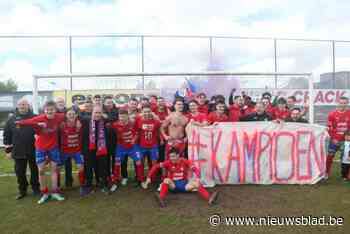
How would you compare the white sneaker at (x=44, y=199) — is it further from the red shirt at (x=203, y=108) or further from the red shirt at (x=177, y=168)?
the red shirt at (x=203, y=108)

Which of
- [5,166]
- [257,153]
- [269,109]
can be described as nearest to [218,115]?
[257,153]

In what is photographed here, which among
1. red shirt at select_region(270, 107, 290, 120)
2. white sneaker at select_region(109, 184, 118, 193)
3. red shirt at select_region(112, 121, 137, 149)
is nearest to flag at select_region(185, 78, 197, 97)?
red shirt at select_region(270, 107, 290, 120)

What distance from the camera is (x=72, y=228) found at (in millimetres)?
4082

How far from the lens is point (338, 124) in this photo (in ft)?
21.3

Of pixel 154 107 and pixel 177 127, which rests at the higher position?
pixel 154 107

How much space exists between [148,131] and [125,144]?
1.73ft

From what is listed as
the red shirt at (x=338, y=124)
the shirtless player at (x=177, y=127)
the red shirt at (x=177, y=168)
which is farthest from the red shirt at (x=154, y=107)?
the red shirt at (x=338, y=124)

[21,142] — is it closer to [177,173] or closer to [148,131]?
[148,131]

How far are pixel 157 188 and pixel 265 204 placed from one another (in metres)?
2.07

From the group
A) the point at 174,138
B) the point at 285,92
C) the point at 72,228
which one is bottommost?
the point at 72,228

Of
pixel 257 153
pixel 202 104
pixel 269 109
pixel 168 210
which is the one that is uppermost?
pixel 202 104

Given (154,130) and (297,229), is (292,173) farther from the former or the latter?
(154,130)

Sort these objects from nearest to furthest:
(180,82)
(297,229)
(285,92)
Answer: (297,229)
(180,82)
(285,92)

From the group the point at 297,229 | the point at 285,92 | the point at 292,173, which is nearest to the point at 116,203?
the point at 297,229
